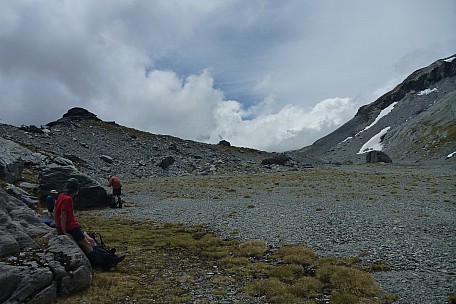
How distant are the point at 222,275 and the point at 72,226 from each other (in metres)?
6.76

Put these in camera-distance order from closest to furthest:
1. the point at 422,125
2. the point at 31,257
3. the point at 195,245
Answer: the point at 31,257, the point at 195,245, the point at 422,125

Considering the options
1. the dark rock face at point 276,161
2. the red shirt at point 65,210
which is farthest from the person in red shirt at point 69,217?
the dark rock face at point 276,161

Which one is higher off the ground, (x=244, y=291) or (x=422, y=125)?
(x=422, y=125)

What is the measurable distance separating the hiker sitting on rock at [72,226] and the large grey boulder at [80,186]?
71.4 feet

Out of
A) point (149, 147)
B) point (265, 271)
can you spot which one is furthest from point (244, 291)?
point (149, 147)

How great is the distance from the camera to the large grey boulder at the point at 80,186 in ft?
113

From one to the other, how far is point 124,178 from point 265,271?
192 feet

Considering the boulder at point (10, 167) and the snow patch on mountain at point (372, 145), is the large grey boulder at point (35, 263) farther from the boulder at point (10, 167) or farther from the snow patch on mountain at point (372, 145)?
the snow patch on mountain at point (372, 145)

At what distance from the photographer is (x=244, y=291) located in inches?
492

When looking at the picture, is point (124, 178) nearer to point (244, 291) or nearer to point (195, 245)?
point (195, 245)

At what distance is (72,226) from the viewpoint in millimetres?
13867

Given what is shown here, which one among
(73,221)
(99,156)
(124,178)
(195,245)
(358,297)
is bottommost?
(358,297)

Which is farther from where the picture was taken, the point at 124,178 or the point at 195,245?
the point at 124,178

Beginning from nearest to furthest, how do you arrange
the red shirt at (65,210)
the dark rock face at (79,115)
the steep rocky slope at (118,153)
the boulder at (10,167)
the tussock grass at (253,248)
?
the red shirt at (65,210) → the tussock grass at (253,248) → the boulder at (10,167) → the steep rocky slope at (118,153) → the dark rock face at (79,115)
